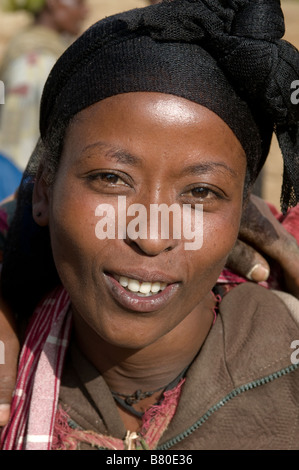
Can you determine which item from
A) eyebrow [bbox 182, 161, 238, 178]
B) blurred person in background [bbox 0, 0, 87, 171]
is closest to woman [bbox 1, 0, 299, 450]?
eyebrow [bbox 182, 161, 238, 178]

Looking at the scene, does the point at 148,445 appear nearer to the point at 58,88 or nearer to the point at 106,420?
the point at 106,420

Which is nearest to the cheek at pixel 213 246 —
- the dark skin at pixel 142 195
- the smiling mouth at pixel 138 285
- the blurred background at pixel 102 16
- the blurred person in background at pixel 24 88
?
the dark skin at pixel 142 195

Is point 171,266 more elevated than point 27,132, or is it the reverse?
point 27,132

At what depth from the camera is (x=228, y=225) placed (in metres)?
1.75

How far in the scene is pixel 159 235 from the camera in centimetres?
161

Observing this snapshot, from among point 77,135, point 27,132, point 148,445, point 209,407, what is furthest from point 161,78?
point 27,132

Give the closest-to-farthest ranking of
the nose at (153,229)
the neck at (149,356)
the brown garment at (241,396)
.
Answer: the nose at (153,229), the brown garment at (241,396), the neck at (149,356)

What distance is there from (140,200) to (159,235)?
11 cm

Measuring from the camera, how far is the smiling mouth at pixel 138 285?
65.2 inches

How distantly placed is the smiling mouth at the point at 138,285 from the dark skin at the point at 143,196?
0.14 feet

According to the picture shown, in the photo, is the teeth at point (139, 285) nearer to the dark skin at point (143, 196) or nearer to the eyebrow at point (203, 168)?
the dark skin at point (143, 196)

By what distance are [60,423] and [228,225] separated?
0.84 meters

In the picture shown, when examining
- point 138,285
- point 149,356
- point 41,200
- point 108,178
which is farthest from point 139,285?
point 41,200

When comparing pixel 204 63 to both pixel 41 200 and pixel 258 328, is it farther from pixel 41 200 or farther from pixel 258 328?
pixel 258 328
